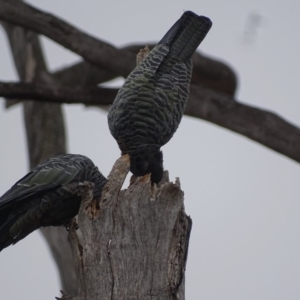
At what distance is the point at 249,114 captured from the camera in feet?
27.2

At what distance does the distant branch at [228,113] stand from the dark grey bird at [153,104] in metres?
1.91

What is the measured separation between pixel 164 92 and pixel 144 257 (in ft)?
4.11

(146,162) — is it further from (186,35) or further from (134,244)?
(186,35)

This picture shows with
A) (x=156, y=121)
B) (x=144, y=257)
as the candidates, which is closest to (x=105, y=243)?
(x=144, y=257)

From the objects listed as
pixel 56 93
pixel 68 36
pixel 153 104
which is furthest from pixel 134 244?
pixel 68 36

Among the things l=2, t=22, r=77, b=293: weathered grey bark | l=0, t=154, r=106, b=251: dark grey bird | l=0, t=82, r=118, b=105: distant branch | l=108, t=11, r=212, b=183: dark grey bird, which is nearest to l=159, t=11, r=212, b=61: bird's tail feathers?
l=108, t=11, r=212, b=183: dark grey bird

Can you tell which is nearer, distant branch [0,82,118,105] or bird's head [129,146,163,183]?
bird's head [129,146,163,183]

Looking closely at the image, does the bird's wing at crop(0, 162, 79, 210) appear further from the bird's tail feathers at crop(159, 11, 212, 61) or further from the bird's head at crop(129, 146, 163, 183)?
the bird's tail feathers at crop(159, 11, 212, 61)

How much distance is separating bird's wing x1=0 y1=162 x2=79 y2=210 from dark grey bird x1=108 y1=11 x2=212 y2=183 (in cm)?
46

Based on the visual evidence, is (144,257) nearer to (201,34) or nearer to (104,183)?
(104,183)

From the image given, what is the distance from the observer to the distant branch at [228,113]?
26.1ft

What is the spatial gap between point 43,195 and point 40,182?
10 cm

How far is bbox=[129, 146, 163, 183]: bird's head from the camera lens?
561cm

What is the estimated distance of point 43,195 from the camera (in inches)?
212
